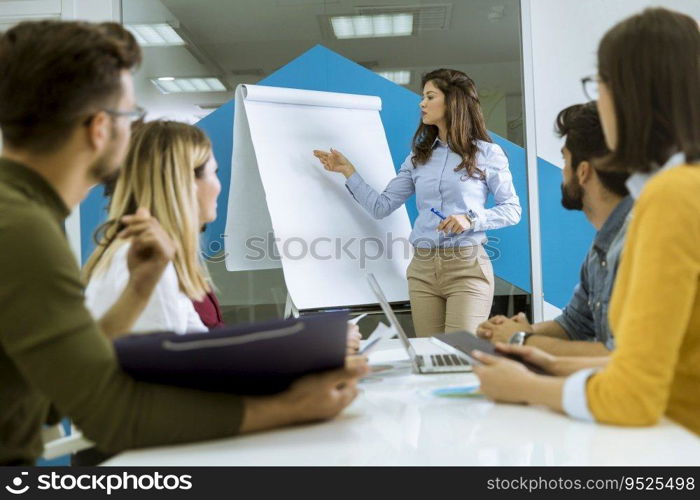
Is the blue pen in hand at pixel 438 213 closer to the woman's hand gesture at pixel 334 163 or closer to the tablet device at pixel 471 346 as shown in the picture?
the woman's hand gesture at pixel 334 163

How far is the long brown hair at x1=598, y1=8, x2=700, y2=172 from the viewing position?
120 cm

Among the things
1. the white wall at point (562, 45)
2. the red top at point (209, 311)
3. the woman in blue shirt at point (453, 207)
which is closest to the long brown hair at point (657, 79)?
the red top at point (209, 311)

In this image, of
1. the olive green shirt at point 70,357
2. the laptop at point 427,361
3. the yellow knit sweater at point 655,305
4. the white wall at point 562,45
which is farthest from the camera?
the white wall at point 562,45

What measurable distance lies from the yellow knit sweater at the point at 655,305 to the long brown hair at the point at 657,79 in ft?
0.42

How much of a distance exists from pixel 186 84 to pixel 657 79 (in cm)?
376

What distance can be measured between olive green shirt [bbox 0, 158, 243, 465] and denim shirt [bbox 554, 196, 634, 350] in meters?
1.03

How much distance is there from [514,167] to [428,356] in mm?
2679

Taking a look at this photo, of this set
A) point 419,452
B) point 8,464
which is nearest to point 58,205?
point 8,464

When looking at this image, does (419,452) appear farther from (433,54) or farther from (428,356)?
(433,54)

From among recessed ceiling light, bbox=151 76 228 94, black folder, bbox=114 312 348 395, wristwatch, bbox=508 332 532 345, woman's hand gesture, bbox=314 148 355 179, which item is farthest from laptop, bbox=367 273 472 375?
recessed ceiling light, bbox=151 76 228 94

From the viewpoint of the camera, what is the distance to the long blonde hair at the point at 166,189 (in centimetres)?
191

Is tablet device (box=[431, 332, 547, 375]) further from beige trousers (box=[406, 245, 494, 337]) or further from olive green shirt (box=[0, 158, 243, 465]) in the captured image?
beige trousers (box=[406, 245, 494, 337])

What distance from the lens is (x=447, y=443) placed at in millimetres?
1067

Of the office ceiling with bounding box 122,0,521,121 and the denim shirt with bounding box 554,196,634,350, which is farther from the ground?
the office ceiling with bounding box 122,0,521,121
